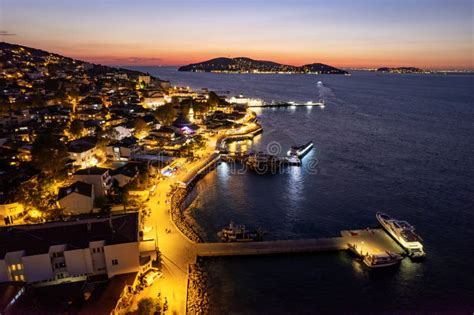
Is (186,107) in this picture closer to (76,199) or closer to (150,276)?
(76,199)

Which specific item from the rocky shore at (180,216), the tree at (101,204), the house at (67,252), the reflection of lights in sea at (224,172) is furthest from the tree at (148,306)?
the reflection of lights in sea at (224,172)

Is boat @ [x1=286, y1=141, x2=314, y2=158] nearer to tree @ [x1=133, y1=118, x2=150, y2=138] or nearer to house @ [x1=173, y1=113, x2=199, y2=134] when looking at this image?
house @ [x1=173, y1=113, x2=199, y2=134]

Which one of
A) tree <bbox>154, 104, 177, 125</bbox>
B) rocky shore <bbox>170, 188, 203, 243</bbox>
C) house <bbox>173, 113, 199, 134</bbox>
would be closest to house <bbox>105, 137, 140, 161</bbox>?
rocky shore <bbox>170, 188, 203, 243</bbox>

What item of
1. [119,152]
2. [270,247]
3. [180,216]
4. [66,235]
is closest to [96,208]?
[180,216]

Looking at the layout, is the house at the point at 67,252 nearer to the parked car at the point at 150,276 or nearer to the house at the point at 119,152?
the parked car at the point at 150,276

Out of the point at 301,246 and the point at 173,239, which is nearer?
the point at 173,239

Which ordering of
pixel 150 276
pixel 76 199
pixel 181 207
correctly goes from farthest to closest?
pixel 181 207 → pixel 76 199 → pixel 150 276

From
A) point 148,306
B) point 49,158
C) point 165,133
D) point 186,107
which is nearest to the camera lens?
point 148,306

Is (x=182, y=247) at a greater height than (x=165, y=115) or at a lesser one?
lesser
